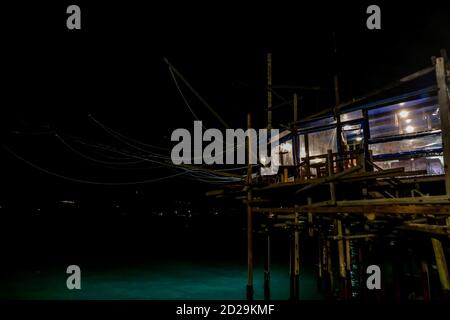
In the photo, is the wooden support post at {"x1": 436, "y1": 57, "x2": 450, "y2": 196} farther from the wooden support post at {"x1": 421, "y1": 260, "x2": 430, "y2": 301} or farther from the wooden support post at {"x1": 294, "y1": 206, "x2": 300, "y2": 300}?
the wooden support post at {"x1": 294, "y1": 206, "x2": 300, "y2": 300}

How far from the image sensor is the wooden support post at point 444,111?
650 centimetres

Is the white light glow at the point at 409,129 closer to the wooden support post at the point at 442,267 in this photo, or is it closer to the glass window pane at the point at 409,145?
the glass window pane at the point at 409,145

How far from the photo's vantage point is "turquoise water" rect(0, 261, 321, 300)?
22.4 meters

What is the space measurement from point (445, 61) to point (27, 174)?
53937 millimetres

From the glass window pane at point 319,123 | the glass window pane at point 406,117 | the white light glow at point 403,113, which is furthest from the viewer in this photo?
the glass window pane at point 319,123

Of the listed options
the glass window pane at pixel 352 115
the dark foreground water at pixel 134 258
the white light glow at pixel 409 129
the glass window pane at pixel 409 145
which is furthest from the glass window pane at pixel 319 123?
the dark foreground water at pixel 134 258

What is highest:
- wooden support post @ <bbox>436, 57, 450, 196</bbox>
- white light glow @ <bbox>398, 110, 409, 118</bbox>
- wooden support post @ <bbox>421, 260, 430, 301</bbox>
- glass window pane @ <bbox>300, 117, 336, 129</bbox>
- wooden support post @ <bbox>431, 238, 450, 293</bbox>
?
glass window pane @ <bbox>300, 117, 336, 129</bbox>

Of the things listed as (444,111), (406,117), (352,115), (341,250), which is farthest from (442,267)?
(352,115)

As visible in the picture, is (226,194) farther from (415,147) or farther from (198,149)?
(415,147)

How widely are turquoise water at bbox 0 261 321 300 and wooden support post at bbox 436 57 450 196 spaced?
1642 centimetres

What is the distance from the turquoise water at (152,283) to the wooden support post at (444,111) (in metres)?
16.4

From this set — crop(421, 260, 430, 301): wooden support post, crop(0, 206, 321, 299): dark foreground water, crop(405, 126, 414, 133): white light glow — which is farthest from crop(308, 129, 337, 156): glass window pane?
crop(0, 206, 321, 299): dark foreground water

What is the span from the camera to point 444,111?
670 cm

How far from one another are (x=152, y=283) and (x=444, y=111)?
85.2 ft
